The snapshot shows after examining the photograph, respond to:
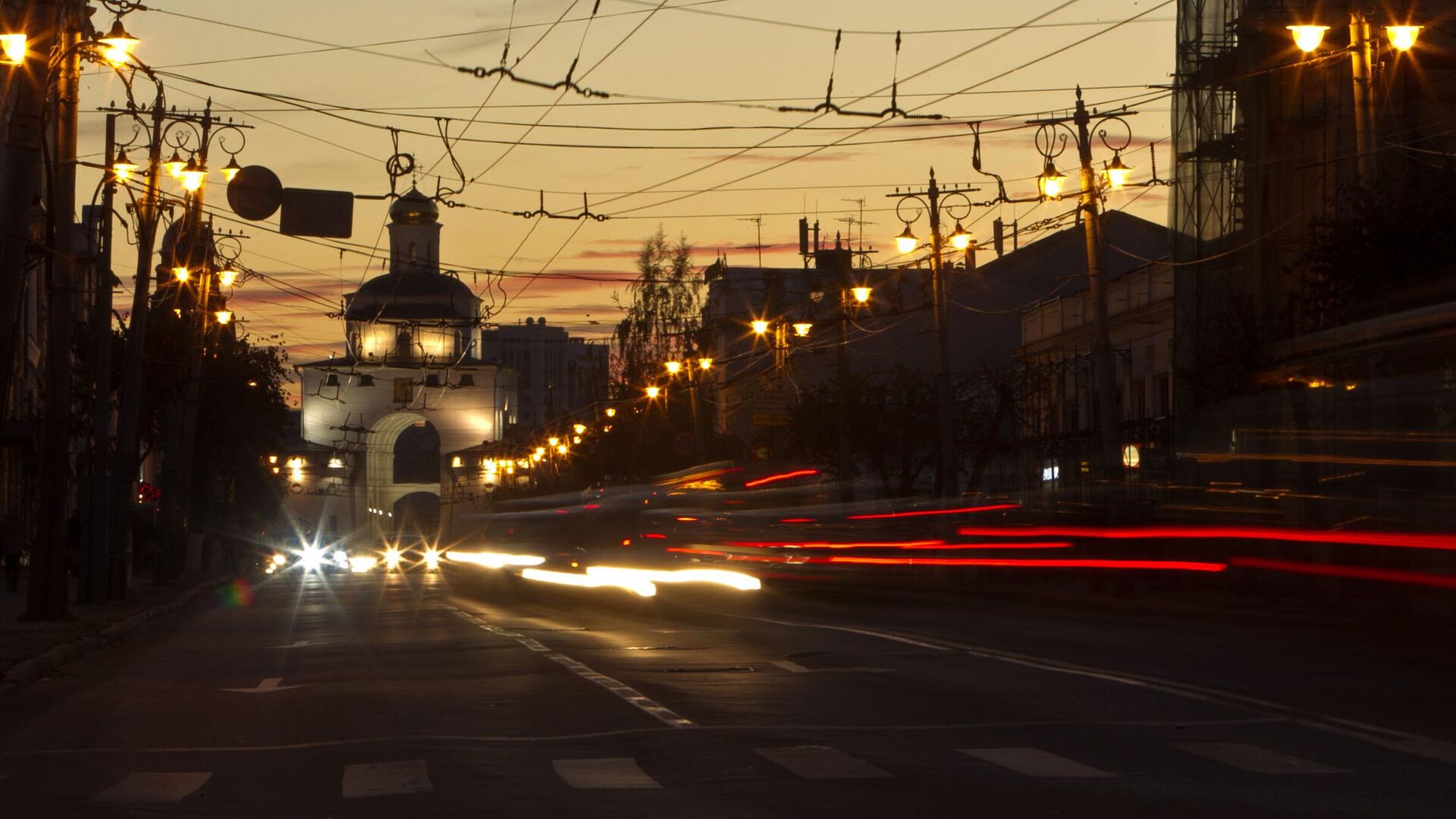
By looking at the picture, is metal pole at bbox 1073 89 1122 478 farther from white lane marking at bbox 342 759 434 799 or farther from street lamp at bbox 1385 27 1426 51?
white lane marking at bbox 342 759 434 799

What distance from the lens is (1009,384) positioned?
189ft

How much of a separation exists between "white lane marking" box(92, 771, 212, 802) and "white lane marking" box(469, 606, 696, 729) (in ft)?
10.4

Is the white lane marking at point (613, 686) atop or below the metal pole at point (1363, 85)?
below

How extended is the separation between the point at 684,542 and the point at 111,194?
11547 mm

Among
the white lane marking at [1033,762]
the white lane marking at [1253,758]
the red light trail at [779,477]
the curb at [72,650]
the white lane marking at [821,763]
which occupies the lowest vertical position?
the curb at [72,650]

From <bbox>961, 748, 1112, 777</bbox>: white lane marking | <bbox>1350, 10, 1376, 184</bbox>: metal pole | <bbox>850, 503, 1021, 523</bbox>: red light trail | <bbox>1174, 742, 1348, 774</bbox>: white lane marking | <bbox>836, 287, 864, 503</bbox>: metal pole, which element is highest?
<bbox>1350, 10, 1376, 184</bbox>: metal pole

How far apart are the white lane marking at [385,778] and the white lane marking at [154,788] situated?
0.78m

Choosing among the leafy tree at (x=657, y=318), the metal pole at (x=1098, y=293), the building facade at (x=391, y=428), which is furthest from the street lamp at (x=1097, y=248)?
the building facade at (x=391, y=428)

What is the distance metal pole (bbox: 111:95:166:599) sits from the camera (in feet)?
114

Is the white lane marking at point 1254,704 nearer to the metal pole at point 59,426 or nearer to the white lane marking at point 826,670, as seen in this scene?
the white lane marking at point 826,670

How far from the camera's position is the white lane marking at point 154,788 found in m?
9.53

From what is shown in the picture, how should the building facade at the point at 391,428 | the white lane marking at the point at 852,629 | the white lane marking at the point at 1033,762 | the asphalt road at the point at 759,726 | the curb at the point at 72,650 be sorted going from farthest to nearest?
the building facade at the point at 391,428, the white lane marking at the point at 852,629, the curb at the point at 72,650, the white lane marking at the point at 1033,762, the asphalt road at the point at 759,726

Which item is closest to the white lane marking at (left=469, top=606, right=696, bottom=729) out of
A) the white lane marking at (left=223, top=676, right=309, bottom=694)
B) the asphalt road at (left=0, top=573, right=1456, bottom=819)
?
the asphalt road at (left=0, top=573, right=1456, bottom=819)

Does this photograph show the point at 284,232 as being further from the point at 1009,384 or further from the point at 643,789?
the point at 1009,384
